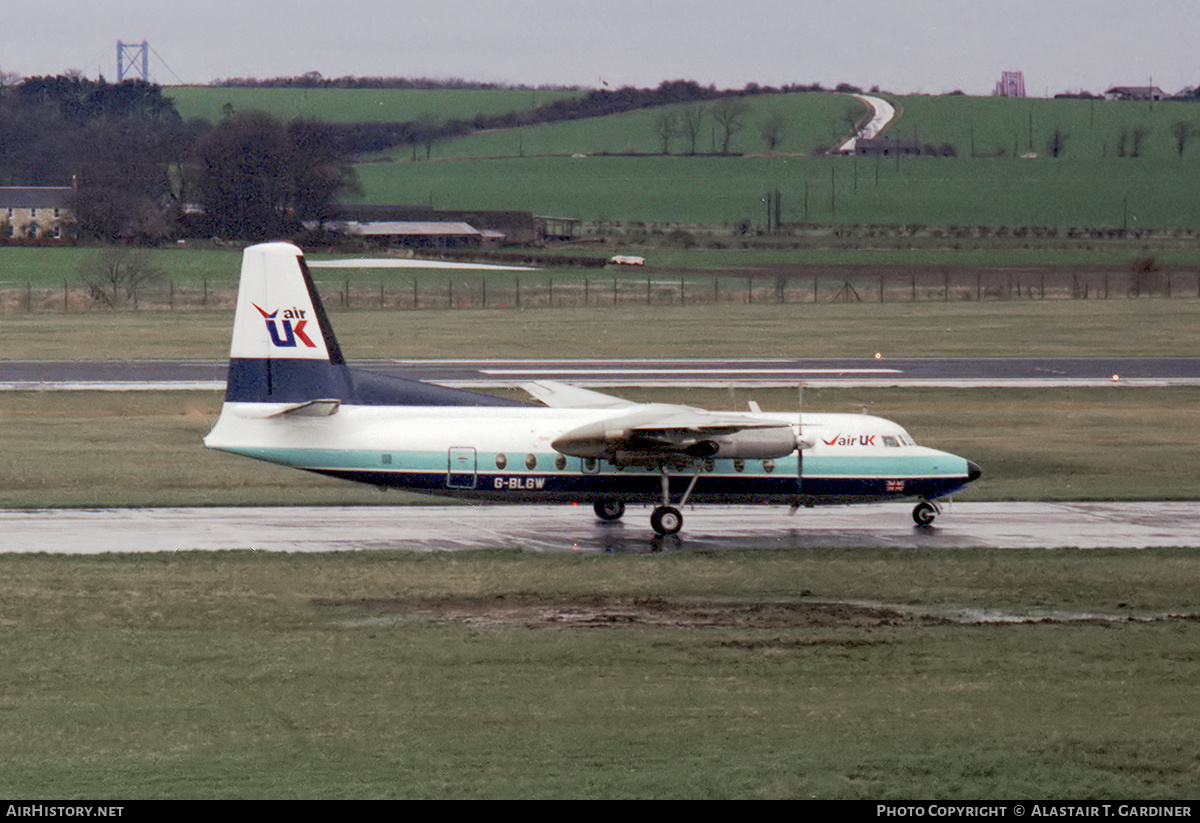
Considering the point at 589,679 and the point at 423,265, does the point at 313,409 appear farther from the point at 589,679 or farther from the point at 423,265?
the point at 423,265

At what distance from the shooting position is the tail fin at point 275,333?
32562 millimetres

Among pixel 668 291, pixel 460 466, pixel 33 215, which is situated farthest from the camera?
pixel 33 215

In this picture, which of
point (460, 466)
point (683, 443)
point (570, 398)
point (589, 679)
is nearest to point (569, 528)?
point (460, 466)

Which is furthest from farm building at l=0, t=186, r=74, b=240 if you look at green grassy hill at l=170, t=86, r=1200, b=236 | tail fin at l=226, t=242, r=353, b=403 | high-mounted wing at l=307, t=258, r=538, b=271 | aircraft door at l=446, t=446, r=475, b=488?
aircraft door at l=446, t=446, r=475, b=488

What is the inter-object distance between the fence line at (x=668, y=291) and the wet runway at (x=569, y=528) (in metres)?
60.8

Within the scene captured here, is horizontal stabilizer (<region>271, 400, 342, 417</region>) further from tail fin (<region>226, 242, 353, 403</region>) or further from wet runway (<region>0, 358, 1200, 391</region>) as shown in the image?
wet runway (<region>0, 358, 1200, 391</region>)

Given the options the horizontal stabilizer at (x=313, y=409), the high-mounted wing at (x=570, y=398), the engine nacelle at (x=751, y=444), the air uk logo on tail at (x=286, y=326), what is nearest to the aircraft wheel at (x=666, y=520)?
the engine nacelle at (x=751, y=444)

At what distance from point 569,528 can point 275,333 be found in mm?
8261

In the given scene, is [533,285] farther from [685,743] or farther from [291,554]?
[685,743]

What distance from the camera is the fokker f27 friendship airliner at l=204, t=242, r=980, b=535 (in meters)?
32.6

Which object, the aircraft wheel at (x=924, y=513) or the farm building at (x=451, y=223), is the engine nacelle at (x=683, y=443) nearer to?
the aircraft wheel at (x=924, y=513)

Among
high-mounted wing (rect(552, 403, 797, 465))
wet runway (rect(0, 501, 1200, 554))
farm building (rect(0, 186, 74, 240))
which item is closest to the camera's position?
high-mounted wing (rect(552, 403, 797, 465))

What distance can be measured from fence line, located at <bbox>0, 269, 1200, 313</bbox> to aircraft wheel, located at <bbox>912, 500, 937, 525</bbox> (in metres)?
63.7

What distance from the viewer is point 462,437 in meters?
33.0
